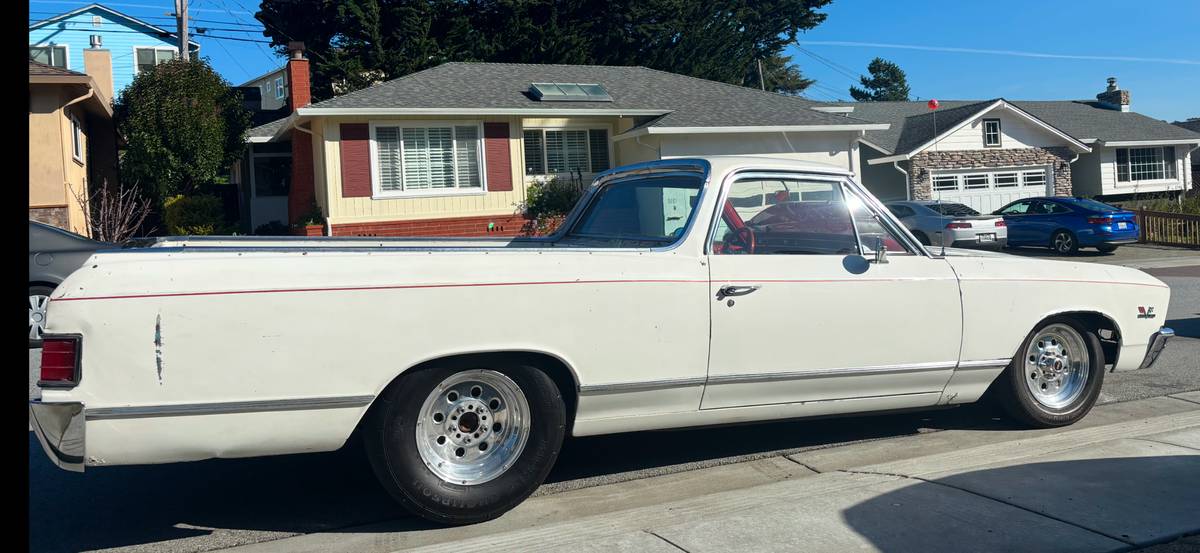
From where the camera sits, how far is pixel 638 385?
14.7 ft

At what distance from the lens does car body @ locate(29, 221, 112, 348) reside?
32.4 ft

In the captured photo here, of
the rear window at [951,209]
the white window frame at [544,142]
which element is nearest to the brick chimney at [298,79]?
the white window frame at [544,142]

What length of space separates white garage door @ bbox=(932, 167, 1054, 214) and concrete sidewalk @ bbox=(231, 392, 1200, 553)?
28.8 m

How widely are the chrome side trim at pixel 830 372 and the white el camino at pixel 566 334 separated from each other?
0.5 inches

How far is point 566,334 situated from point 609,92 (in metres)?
19.7

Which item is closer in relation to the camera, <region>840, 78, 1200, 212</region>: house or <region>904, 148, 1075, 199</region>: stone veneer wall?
<region>904, 148, 1075, 199</region>: stone veneer wall

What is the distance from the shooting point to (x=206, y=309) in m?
3.72

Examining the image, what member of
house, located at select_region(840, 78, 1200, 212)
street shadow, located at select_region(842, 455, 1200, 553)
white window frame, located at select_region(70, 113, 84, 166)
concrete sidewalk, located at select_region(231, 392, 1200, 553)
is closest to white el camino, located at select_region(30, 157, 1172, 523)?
concrete sidewalk, located at select_region(231, 392, 1200, 553)

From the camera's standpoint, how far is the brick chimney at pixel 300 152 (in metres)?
22.6

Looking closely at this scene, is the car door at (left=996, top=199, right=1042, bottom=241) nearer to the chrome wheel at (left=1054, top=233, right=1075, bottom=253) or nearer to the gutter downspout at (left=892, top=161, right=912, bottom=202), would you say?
the chrome wheel at (left=1054, top=233, right=1075, bottom=253)

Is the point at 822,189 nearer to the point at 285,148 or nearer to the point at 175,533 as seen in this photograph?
the point at 175,533

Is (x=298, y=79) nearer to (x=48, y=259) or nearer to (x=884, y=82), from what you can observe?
(x=48, y=259)

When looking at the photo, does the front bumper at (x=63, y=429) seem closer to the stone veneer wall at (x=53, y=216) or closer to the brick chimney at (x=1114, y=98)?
the stone veneer wall at (x=53, y=216)

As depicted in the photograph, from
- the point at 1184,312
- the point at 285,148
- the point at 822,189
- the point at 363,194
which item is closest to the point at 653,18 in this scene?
the point at 285,148
